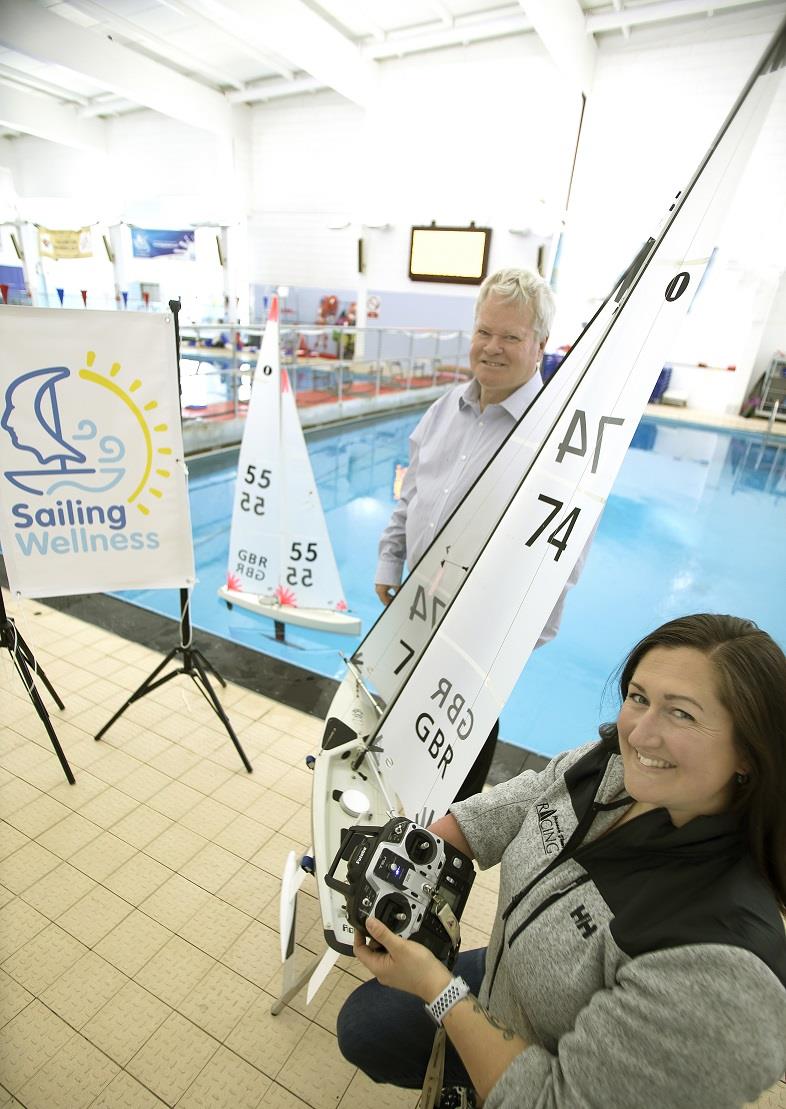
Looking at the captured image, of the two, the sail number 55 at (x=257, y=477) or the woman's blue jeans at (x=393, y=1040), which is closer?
the woman's blue jeans at (x=393, y=1040)

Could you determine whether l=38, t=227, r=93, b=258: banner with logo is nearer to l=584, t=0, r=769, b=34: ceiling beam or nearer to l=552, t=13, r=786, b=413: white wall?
l=552, t=13, r=786, b=413: white wall

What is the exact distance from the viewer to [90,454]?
1760mm

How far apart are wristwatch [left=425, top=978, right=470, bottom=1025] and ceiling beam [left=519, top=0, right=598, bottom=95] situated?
28.0ft

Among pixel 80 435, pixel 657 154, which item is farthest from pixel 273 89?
pixel 80 435

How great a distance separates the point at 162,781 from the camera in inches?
80.2

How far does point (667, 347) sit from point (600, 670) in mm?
3424

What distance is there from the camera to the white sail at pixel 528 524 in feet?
2.59

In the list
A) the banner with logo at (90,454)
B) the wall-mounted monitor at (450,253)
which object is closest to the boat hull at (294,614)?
the banner with logo at (90,454)

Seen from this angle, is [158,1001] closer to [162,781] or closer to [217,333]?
[162,781]

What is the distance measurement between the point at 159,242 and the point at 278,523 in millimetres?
12805

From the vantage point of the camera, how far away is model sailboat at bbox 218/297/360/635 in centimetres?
269

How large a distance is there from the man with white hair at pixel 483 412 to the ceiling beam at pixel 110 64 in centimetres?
839

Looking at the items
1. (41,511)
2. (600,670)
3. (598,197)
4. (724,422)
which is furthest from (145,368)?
(724,422)

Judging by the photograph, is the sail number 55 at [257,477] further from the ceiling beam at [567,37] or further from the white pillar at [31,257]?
the white pillar at [31,257]
